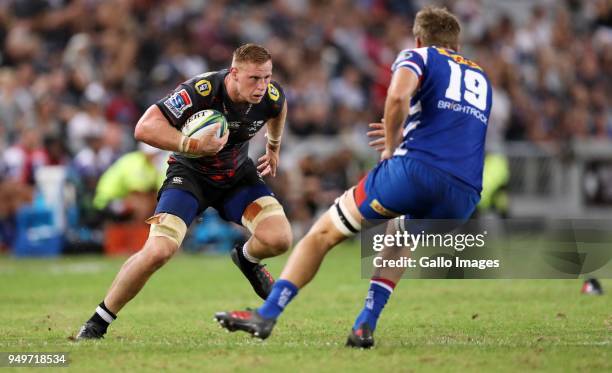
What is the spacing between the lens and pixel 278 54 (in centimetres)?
2092

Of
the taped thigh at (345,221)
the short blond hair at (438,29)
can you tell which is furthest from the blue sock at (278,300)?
the short blond hair at (438,29)

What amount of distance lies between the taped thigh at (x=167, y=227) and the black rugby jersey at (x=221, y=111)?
648mm

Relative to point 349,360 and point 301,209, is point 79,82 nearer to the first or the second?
point 301,209

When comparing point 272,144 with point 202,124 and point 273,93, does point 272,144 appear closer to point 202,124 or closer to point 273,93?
point 273,93

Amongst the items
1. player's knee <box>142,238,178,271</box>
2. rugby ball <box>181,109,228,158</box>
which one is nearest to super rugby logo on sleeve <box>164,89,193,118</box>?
rugby ball <box>181,109,228,158</box>

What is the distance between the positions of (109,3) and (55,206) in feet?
14.4

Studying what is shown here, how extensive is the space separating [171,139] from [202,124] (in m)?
0.31

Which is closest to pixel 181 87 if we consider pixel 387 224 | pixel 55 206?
pixel 387 224

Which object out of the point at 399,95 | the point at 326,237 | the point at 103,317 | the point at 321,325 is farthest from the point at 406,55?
the point at 103,317

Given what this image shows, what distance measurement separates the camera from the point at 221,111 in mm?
8469

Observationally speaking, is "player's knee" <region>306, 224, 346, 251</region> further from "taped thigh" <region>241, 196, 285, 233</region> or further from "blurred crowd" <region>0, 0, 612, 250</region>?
"blurred crowd" <region>0, 0, 612, 250</region>

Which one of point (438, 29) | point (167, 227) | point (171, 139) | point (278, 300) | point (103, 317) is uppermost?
point (438, 29)

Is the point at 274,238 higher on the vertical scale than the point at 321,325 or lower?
higher

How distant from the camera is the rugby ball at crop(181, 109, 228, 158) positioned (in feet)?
26.5
